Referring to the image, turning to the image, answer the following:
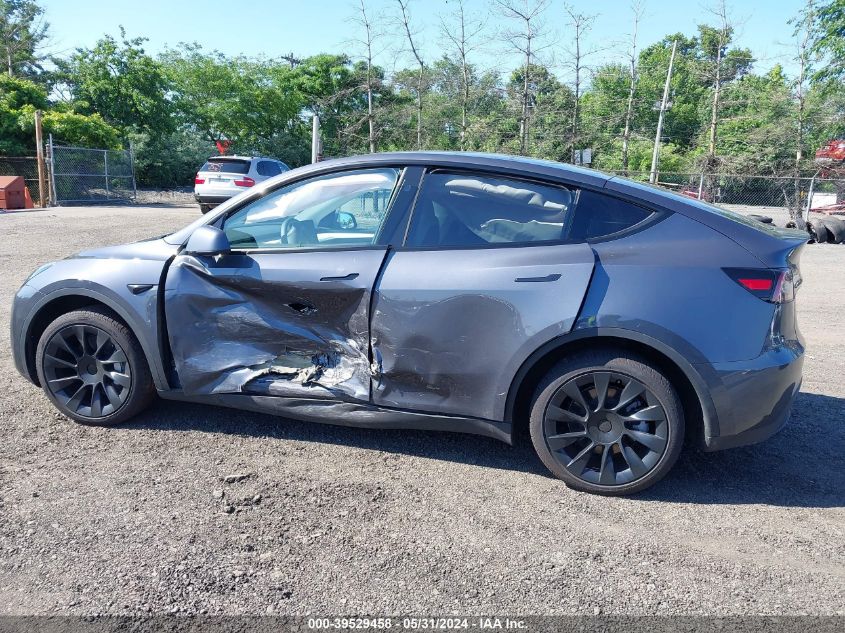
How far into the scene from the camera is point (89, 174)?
25312 millimetres

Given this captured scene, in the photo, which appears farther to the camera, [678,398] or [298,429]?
[298,429]

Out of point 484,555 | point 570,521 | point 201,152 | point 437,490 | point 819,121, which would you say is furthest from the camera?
point 201,152

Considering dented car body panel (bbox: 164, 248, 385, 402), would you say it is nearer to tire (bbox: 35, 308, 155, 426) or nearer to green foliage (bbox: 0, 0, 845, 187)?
tire (bbox: 35, 308, 155, 426)

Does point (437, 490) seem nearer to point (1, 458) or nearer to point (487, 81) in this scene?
point (1, 458)

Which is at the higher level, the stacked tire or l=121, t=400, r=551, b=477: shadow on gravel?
the stacked tire

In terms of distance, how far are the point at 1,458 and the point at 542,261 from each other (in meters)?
3.16

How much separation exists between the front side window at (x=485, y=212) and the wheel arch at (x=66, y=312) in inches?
67.4

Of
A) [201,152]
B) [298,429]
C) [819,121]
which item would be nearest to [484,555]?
[298,429]

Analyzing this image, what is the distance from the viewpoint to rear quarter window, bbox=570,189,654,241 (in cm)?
346

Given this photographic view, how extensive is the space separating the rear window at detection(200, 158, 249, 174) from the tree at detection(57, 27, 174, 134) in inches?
629

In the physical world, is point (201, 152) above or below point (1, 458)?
above

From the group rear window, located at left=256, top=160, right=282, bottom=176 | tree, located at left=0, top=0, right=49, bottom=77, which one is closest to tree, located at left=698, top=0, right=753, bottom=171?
rear window, located at left=256, top=160, right=282, bottom=176

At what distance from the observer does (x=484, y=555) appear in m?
2.92

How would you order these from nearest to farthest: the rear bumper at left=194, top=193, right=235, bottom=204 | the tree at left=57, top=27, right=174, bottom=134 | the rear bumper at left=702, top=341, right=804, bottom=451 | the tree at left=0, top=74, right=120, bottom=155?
the rear bumper at left=702, top=341, right=804, bottom=451
the rear bumper at left=194, top=193, right=235, bottom=204
the tree at left=0, top=74, right=120, bottom=155
the tree at left=57, top=27, right=174, bottom=134
